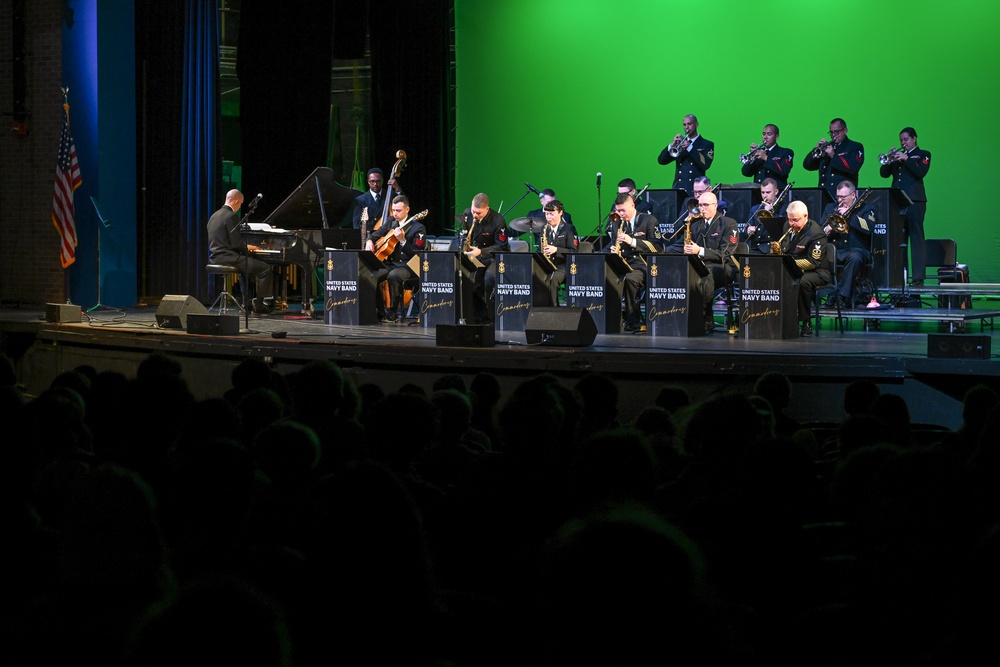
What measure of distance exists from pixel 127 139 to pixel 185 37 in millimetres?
A: 1516

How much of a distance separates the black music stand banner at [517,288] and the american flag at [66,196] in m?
5.16

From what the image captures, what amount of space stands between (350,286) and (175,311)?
1777 millimetres

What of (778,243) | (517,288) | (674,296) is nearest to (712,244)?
(778,243)

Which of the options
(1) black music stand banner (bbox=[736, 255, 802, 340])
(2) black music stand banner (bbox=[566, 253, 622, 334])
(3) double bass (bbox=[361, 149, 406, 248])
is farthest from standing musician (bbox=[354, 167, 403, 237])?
(1) black music stand banner (bbox=[736, 255, 802, 340])

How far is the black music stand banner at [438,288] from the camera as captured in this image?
34.6 ft

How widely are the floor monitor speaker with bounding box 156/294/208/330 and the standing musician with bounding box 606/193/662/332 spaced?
396 centimetres

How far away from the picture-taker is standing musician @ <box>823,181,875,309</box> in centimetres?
1120

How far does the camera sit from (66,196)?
40.0ft

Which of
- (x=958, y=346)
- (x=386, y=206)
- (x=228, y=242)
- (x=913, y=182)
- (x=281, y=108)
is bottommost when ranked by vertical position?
(x=958, y=346)

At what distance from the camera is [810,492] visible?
2596 mm

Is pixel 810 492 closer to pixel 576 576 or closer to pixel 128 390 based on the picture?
pixel 576 576

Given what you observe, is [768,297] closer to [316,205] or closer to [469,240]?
[469,240]

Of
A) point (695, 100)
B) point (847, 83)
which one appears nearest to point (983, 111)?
point (847, 83)

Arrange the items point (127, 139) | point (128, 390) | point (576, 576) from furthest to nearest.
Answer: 1. point (127, 139)
2. point (128, 390)
3. point (576, 576)
